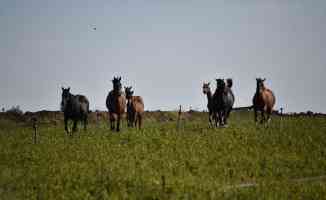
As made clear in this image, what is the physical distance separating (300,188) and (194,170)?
4979 millimetres

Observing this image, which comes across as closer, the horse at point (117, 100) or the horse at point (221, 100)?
the horse at point (117, 100)

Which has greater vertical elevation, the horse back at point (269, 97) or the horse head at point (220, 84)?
the horse head at point (220, 84)

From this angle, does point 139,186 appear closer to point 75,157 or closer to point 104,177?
point 104,177

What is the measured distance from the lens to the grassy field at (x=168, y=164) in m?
20.3

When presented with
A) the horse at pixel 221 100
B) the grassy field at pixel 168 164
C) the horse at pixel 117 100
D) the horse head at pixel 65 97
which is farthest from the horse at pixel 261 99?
the horse head at pixel 65 97

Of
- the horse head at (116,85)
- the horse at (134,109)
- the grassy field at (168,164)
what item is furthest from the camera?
the horse at (134,109)

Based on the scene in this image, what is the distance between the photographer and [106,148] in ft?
90.0

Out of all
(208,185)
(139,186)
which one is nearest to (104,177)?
(139,186)

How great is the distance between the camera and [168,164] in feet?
79.4

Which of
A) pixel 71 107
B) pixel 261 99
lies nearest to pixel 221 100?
pixel 261 99

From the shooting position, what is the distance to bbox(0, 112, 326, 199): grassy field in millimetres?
20328

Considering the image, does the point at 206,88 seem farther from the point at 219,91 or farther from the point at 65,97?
the point at 65,97

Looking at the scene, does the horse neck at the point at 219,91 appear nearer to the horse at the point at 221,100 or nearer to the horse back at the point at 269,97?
the horse at the point at 221,100

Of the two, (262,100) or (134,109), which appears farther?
(134,109)
